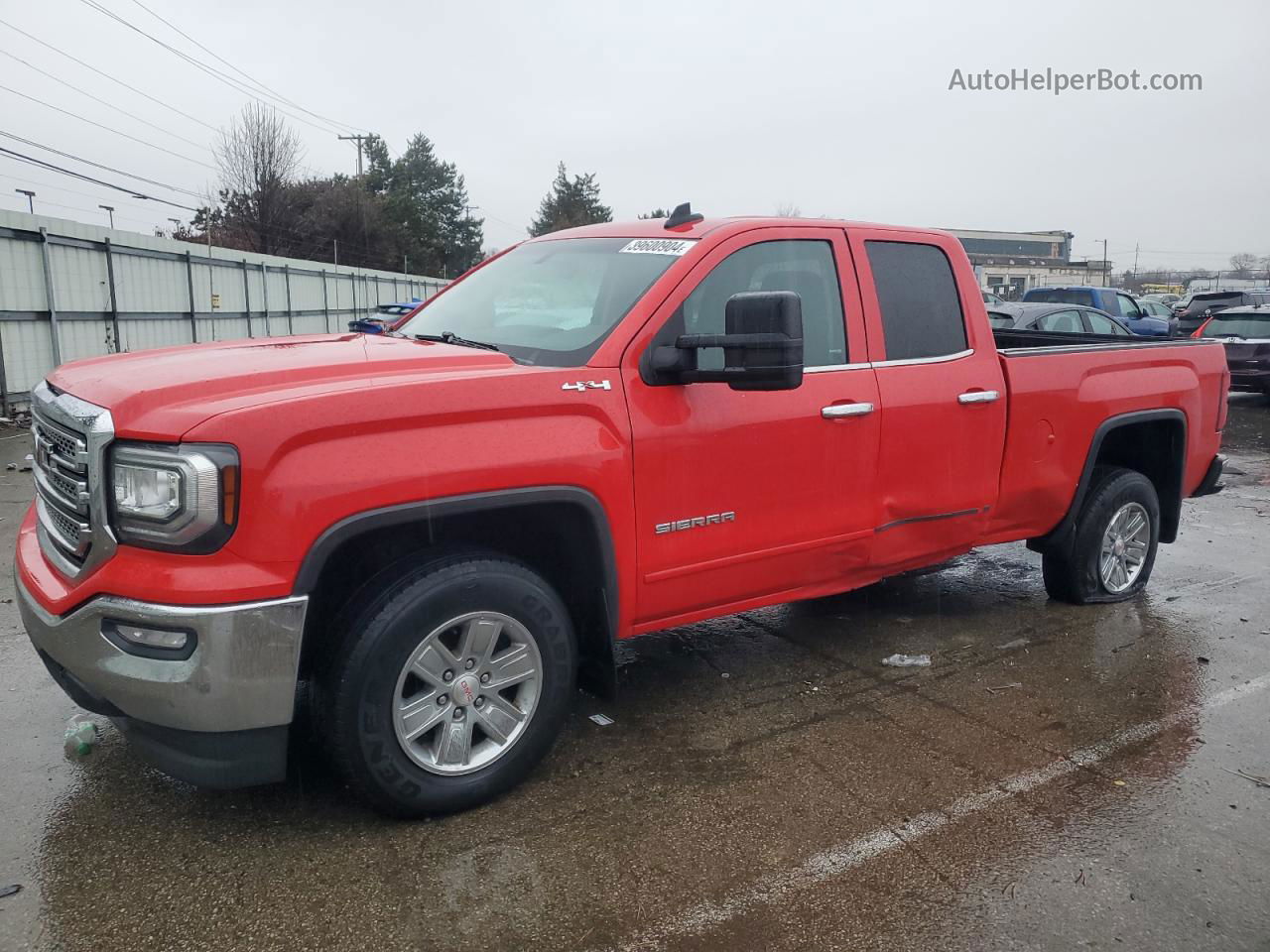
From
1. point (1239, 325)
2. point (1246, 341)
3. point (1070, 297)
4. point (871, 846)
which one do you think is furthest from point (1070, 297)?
point (871, 846)

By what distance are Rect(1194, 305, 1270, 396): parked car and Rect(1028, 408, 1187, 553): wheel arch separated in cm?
1201

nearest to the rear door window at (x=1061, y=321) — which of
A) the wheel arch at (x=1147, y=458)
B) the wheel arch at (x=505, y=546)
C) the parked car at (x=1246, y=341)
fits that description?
the parked car at (x=1246, y=341)

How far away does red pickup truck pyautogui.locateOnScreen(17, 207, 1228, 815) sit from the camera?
2676 millimetres

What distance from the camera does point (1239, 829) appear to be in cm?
323

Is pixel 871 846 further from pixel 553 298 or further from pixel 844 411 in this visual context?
pixel 553 298

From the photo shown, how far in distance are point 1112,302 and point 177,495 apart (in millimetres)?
19894

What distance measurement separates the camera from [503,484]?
305 centimetres

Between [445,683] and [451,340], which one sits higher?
[451,340]

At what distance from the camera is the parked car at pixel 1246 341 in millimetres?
15891

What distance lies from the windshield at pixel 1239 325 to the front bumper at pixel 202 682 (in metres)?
17.4

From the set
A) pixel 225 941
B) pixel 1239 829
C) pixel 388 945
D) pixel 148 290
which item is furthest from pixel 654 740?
pixel 148 290

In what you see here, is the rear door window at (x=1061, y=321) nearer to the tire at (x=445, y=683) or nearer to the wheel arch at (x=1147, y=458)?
the wheel arch at (x=1147, y=458)

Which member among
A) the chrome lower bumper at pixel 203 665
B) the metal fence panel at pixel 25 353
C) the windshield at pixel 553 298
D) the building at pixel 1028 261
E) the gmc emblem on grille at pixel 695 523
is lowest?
the chrome lower bumper at pixel 203 665

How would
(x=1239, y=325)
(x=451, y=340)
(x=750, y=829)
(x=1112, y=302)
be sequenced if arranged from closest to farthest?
(x=750, y=829), (x=451, y=340), (x=1239, y=325), (x=1112, y=302)
